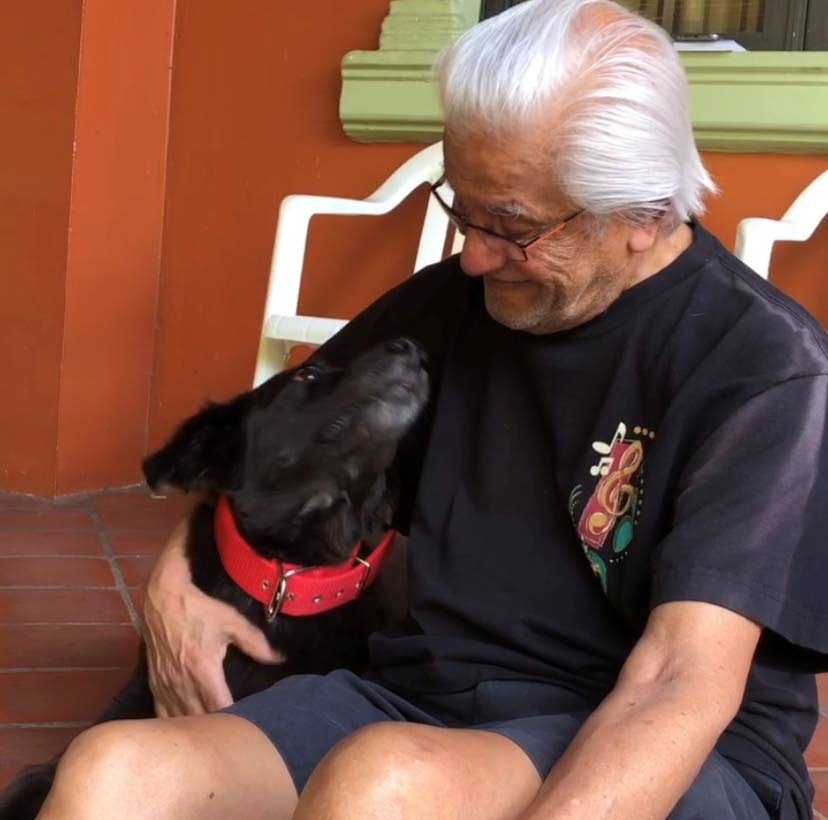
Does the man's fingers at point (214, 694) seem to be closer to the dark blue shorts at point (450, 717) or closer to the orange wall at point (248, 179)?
the dark blue shorts at point (450, 717)

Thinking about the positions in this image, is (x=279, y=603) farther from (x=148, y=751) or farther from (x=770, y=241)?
(x=770, y=241)

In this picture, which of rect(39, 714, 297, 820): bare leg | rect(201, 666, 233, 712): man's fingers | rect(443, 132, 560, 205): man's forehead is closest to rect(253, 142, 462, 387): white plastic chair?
rect(201, 666, 233, 712): man's fingers

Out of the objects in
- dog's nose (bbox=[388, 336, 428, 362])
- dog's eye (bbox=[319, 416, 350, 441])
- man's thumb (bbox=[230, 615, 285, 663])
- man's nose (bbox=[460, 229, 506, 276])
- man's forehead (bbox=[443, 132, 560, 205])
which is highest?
man's forehead (bbox=[443, 132, 560, 205])

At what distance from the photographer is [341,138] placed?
11.1 feet

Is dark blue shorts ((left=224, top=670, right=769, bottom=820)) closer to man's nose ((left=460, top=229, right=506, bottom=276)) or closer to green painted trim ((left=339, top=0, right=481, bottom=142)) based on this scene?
man's nose ((left=460, top=229, right=506, bottom=276))

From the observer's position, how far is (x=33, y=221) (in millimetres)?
3477

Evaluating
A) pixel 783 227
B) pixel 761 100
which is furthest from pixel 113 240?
pixel 783 227

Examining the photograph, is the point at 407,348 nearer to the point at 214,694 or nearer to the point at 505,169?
the point at 505,169

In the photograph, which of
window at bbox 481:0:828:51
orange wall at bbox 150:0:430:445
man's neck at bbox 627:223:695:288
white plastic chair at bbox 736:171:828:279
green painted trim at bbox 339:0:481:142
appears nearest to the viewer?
man's neck at bbox 627:223:695:288

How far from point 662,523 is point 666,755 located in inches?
10.1

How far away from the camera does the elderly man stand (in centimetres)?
120

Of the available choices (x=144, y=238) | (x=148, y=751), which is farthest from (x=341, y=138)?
(x=148, y=751)

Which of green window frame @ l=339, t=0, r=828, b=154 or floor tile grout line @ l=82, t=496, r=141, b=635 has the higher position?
green window frame @ l=339, t=0, r=828, b=154

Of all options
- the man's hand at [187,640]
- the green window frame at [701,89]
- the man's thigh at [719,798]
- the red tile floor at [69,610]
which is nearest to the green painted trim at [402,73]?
the green window frame at [701,89]
